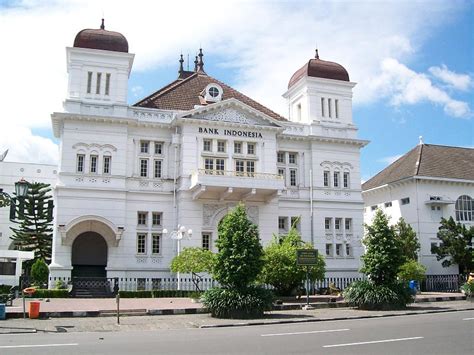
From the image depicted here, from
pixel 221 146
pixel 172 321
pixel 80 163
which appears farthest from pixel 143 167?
pixel 172 321

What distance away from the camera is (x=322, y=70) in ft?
134

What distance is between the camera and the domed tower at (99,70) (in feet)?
115

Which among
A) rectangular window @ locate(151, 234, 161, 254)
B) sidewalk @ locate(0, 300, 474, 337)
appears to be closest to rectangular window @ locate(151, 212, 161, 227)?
rectangular window @ locate(151, 234, 161, 254)

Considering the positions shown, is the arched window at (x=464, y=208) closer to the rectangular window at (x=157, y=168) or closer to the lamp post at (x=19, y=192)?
the rectangular window at (x=157, y=168)

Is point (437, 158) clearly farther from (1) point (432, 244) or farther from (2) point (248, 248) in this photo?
(2) point (248, 248)

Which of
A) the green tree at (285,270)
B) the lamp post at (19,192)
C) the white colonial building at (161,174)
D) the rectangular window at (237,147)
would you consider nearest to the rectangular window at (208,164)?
the white colonial building at (161,174)

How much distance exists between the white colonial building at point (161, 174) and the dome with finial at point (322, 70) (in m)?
4.32

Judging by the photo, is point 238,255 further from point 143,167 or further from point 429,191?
point 429,191

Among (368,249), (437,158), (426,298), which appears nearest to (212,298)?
(368,249)

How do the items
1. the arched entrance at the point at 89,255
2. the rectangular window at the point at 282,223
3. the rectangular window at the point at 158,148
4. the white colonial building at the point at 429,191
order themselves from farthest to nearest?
the white colonial building at the point at 429,191 → the rectangular window at the point at 282,223 → the rectangular window at the point at 158,148 → the arched entrance at the point at 89,255

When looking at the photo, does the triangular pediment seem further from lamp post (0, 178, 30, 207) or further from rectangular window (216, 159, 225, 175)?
lamp post (0, 178, 30, 207)

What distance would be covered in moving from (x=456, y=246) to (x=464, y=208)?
7.83 meters

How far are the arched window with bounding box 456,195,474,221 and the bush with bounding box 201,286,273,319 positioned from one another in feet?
95.5

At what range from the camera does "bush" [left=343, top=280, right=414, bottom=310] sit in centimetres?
2217
